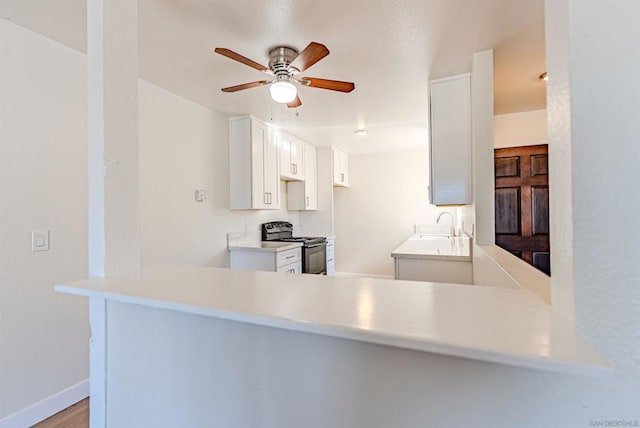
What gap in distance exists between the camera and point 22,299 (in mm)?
1660

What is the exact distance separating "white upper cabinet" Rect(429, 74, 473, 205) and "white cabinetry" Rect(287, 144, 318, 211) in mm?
2382

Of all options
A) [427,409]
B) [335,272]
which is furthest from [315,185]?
[427,409]

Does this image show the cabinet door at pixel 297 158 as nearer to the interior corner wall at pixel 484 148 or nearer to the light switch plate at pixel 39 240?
the interior corner wall at pixel 484 148

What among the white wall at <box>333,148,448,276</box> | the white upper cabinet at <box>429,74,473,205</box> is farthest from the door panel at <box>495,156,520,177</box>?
the white upper cabinet at <box>429,74,473,205</box>

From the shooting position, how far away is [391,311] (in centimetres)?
62

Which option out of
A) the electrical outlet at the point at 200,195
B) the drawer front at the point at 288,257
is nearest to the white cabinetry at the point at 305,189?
the drawer front at the point at 288,257

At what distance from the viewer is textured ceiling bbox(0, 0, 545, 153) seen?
147 centimetres

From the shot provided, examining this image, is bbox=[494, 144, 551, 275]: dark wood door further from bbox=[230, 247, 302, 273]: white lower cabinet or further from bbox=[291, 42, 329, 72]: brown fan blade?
bbox=[291, 42, 329, 72]: brown fan blade

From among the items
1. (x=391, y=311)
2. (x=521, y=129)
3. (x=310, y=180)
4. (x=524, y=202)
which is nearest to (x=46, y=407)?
(x=391, y=311)

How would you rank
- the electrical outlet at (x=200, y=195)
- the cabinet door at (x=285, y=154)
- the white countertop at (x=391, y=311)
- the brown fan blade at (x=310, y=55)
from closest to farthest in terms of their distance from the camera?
the white countertop at (x=391, y=311) < the brown fan blade at (x=310, y=55) < the electrical outlet at (x=200, y=195) < the cabinet door at (x=285, y=154)

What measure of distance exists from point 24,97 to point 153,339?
1741 millimetres

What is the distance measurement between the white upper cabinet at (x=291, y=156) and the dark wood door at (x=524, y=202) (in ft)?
8.11

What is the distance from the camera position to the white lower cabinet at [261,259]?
2.99 m

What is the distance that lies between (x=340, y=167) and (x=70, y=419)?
4.23 m
